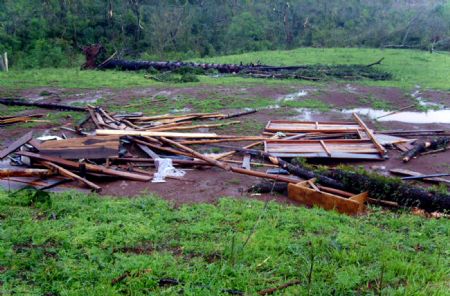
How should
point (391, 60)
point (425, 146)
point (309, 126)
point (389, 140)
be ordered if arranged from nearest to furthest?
point (425, 146) < point (389, 140) < point (309, 126) < point (391, 60)

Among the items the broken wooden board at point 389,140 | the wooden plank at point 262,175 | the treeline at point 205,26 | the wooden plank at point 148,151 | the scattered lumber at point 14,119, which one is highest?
the treeline at point 205,26

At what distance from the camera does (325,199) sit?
20.4ft

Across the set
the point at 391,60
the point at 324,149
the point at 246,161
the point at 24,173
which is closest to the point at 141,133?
the point at 246,161

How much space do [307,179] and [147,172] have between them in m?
2.85

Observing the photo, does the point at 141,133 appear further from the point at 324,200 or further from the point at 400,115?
the point at 400,115

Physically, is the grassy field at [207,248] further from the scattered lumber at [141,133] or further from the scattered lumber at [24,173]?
the scattered lumber at [141,133]

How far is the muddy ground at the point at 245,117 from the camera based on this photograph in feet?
23.0

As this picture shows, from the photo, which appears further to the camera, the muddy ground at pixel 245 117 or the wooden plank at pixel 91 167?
the wooden plank at pixel 91 167

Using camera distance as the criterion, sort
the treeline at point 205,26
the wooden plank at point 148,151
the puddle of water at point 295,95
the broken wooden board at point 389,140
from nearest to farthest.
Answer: the wooden plank at point 148,151
the broken wooden board at point 389,140
the puddle of water at point 295,95
the treeline at point 205,26

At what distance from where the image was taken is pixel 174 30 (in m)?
29.6

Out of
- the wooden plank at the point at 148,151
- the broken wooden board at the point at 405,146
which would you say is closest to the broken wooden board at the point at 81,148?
the wooden plank at the point at 148,151

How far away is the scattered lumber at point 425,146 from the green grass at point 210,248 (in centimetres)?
298

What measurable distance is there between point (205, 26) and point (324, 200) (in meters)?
28.7

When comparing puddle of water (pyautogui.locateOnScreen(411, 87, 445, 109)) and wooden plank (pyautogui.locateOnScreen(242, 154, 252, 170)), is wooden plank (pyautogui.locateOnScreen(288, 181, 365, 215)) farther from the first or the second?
puddle of water (pyautogui.locateOnScreen(411, 87, 445, 109))
